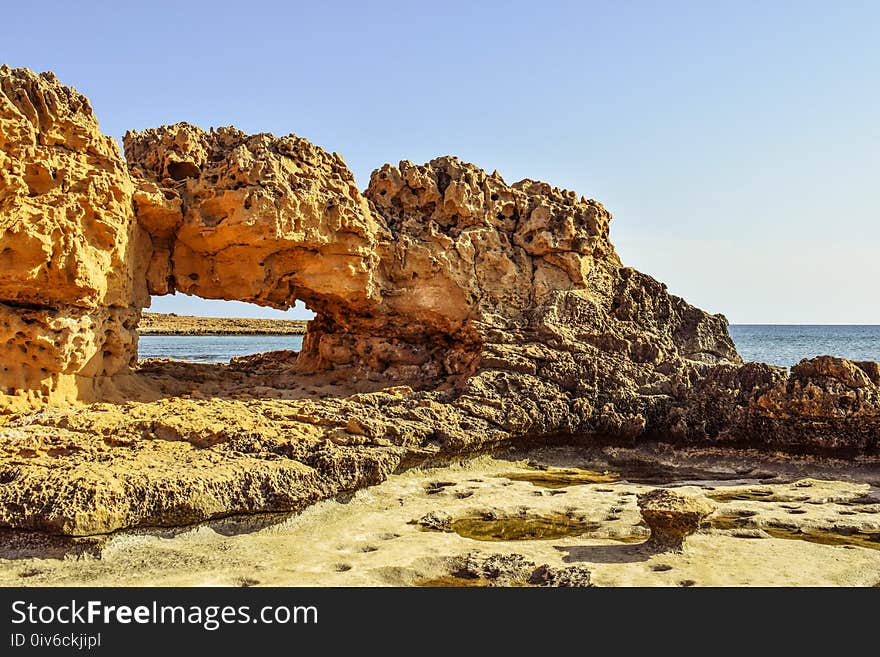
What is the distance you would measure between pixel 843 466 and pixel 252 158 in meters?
8.39

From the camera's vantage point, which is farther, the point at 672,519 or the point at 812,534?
the point at 812,534

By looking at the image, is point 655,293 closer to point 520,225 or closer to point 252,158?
point 520,225

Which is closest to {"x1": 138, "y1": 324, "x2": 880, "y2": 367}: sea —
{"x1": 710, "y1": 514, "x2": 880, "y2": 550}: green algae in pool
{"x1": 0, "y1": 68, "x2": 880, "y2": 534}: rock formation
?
{"x1": 0, "y1": 68, "x2": 880, "y2": 534}: rock formation

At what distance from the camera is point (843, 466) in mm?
8531

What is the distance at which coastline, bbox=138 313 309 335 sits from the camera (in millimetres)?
56156

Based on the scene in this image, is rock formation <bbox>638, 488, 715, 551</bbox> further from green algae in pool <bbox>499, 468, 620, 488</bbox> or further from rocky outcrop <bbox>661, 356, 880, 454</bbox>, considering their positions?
rocky outcrop <bbox>661, 356, 880, 454</bbox>

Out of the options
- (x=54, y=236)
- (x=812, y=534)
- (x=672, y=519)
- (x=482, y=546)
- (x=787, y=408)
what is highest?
(x=54, y=236)

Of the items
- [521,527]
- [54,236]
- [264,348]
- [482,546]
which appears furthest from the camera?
[264,348]

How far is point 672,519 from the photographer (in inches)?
228

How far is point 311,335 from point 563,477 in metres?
4.86

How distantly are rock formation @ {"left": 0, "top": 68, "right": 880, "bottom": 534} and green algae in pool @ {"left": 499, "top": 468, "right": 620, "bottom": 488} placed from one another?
2.02 feet

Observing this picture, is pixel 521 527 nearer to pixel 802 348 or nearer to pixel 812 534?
pixel 812 534

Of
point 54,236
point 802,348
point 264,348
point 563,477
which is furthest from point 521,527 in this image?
point 802,348

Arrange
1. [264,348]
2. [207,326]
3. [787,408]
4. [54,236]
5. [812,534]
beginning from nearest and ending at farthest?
[812,534] < [54,236] < [787,408] < [264,348] < [207,326]
